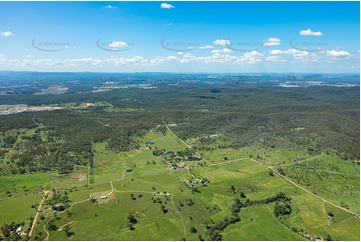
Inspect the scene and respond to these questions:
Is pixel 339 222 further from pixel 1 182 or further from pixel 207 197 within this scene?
pixel 1 182

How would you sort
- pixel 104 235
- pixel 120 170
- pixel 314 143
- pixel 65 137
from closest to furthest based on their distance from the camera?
pixel 104 235, pixel 120 170, pixel 314 143, pixel 65 137

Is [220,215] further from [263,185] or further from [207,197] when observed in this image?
[263,185]

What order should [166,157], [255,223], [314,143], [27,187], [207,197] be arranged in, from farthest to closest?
[314,143], [166,157], [27,187], [207,197], [255,223]

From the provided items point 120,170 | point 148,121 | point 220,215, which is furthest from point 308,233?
point 148,121

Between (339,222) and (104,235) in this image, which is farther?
(339,222)

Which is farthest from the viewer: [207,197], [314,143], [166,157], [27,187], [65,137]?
[65,137]

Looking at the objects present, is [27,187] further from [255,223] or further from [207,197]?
[255,223]

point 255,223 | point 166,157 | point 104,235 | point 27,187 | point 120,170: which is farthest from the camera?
point 166,157

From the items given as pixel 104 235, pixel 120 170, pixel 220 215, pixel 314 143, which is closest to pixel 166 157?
pixel 120 170

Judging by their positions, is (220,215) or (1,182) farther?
(1,182)
